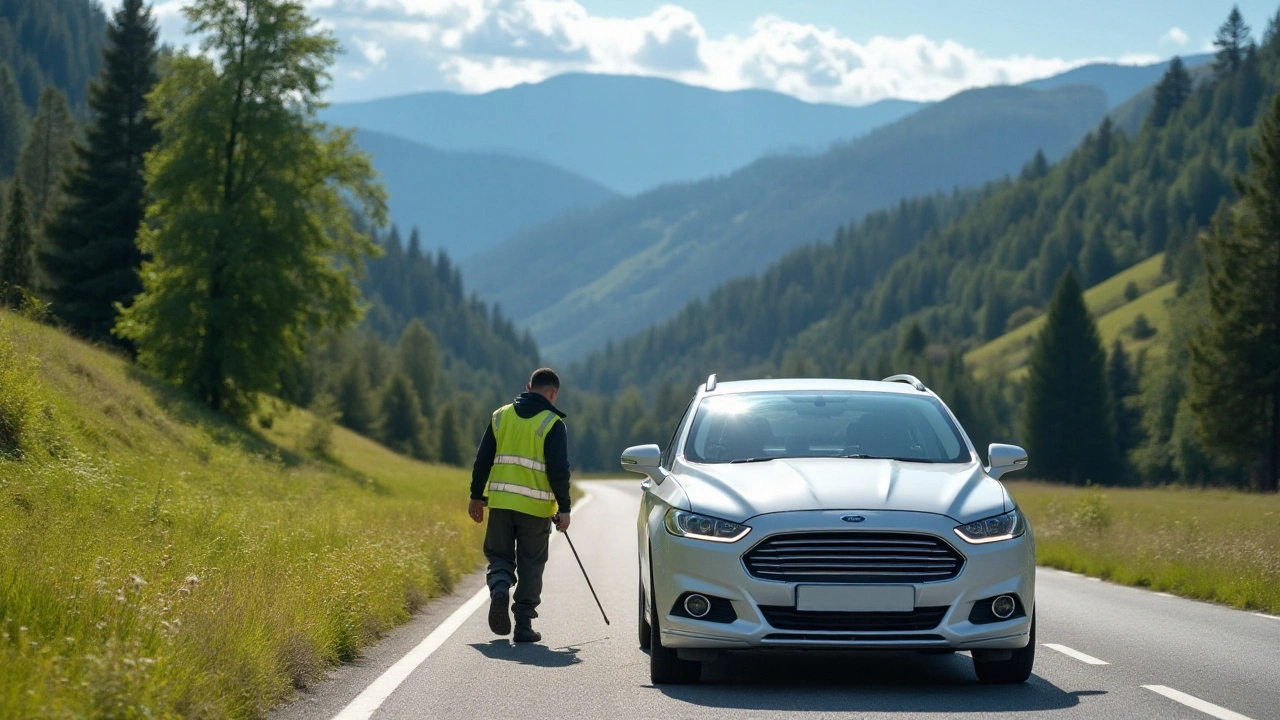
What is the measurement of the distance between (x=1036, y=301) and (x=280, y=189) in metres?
137

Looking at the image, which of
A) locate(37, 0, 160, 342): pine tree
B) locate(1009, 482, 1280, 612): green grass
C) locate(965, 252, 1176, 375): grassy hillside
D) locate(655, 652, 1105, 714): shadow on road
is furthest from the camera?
locate(965, 252, 1176, 375): grassy hillside

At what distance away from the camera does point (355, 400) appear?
280 ft

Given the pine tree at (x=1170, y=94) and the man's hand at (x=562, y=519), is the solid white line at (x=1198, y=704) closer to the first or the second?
the man's hand at (x=562, y=519)

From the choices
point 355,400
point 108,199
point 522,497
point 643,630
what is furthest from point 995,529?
point 355,400

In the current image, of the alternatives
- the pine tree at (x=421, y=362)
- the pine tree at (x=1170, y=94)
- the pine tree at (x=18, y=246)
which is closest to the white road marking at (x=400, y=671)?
the pine tree at (x=18, y=246)

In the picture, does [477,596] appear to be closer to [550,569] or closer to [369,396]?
[550,569]

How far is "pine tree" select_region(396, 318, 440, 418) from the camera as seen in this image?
4633 inches

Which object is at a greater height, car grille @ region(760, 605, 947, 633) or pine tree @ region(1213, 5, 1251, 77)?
pine tree @ region(1213, 5, 1251, 77)

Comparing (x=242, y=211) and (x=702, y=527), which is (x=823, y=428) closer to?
(x=702, y=527)

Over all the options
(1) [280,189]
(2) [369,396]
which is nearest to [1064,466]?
(2) [369,396]

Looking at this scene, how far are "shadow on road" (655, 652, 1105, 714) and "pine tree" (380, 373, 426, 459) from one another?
80.1 metres

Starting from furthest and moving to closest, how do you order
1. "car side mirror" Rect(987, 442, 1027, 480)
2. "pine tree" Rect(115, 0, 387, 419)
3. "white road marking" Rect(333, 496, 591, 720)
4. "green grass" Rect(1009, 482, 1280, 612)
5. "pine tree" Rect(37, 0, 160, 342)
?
1. "pine tree" Rect(37, 0, 160, 342)
2. "pine tree" Rect(115, 0, 387, 419)
3. "green grass" Rect(1009, 482, 1280, 612)
4. "car side mirror" Rect(987, 442, 1027, 480)
5. "white road marking" Rect(333, 496, 591, 720)

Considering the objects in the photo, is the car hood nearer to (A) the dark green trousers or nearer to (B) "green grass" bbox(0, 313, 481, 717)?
(A) the dark green trousers

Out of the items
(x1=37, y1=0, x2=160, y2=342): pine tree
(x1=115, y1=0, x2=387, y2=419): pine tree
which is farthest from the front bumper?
(x1=37, y1=0, x2=160, y2=342): pine tree
